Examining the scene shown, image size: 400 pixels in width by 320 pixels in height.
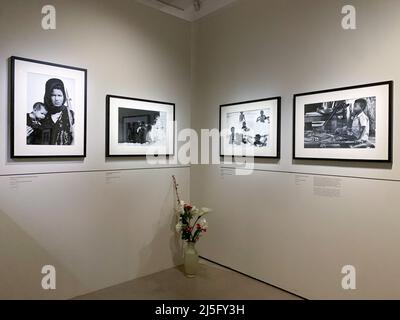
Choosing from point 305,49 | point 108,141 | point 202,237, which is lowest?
point 202,237

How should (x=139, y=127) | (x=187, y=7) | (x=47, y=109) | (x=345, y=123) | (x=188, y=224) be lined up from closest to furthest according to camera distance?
(x=345, y=123), (x=47, y=109), (x=139, y=127), (x=188, y=224), (x=187, y=7)

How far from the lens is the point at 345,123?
7.80 ft

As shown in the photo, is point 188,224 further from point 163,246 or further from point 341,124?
point 341,124

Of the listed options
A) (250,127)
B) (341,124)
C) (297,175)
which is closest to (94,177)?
(250,127)

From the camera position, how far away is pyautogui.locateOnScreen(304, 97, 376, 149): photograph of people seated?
2250 mm

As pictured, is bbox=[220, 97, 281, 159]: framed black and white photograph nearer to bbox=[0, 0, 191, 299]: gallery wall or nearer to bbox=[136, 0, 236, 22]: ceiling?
bbox=[0, 0, 191, 299]: gallery wall

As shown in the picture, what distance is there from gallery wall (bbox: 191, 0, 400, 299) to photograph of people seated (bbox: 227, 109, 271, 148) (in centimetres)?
17

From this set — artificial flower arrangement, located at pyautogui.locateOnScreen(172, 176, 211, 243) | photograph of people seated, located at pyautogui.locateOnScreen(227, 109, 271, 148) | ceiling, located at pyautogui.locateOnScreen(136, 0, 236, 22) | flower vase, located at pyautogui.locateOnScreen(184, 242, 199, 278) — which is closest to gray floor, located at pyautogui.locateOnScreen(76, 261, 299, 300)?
flower vase, located at pyautogui.locateOnScreen(184, 242, 199, 278)

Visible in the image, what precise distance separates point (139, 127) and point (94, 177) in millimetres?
709

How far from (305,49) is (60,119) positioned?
88.8 inches

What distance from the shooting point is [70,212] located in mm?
2730
